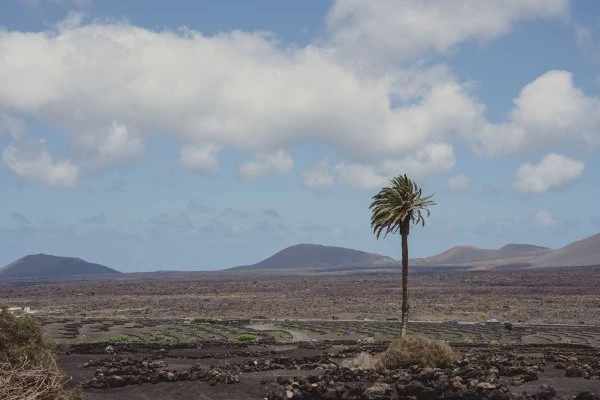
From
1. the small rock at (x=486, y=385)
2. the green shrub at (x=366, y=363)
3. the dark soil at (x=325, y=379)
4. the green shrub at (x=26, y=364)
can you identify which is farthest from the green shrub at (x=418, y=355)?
the green shrub at (x=26, y=364)

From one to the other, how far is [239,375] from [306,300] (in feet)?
305

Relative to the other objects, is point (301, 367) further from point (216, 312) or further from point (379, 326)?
point (216, 312)

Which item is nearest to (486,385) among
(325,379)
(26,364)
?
(325,379)

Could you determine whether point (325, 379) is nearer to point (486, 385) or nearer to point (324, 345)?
Answer: point (486, 385)

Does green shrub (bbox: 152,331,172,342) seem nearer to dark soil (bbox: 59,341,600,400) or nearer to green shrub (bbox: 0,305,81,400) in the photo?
dark soil (bbox: 59,341,600,400)

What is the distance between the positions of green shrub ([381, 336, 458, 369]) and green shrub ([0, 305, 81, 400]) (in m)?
16.7

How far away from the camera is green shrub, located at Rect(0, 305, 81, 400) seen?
2042 centimetres

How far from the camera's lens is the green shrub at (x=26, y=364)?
20422 millimetres

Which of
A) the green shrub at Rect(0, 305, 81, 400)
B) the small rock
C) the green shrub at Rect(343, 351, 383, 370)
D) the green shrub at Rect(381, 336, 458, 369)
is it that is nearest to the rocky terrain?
the small rock

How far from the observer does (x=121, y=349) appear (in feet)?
171

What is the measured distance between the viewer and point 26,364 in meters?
22.9

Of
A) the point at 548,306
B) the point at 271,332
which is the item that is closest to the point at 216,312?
the point at 271,332

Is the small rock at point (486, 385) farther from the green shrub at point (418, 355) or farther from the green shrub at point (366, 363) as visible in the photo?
the green shrub at point (366, 363)

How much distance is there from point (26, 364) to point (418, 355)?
20.3 m
